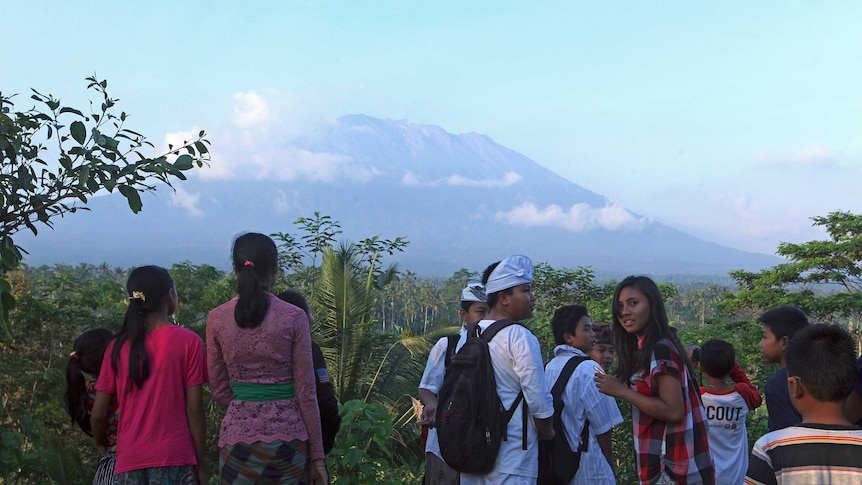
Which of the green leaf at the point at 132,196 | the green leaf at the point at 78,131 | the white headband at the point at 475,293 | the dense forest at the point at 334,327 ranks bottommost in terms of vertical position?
the dense forest at the point at 334,327

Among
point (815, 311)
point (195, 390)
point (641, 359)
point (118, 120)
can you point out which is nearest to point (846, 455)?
point (641, 359)

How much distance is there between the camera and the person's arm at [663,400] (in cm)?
292

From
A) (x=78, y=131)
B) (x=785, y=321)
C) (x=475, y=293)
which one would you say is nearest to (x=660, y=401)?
(x=785, y=321)

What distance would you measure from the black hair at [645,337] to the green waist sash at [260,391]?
1408 millimetres

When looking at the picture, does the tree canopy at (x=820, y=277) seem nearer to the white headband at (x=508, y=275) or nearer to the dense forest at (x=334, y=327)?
the dense forest at (x=334, y=327)

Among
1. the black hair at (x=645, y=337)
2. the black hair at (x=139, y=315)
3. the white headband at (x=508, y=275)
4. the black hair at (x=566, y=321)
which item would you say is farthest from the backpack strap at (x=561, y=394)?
the black hair at (x=139, y=315)

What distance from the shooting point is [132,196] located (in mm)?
3049

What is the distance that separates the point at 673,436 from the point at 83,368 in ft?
8.79

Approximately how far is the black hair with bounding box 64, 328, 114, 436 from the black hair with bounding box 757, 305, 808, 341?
317cm

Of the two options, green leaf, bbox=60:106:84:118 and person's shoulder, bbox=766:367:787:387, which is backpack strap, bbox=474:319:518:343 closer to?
person's shoulder, bbox=766:367:787:387

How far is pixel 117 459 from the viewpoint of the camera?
321 centimetres

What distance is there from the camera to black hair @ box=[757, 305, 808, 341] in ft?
12.0

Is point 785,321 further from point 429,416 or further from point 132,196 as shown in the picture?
point 132,196

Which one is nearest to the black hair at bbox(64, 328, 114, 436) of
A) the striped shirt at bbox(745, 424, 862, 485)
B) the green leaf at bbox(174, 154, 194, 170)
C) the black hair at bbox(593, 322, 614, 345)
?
the green leaf at bbox(174, 154, 194, 170)
